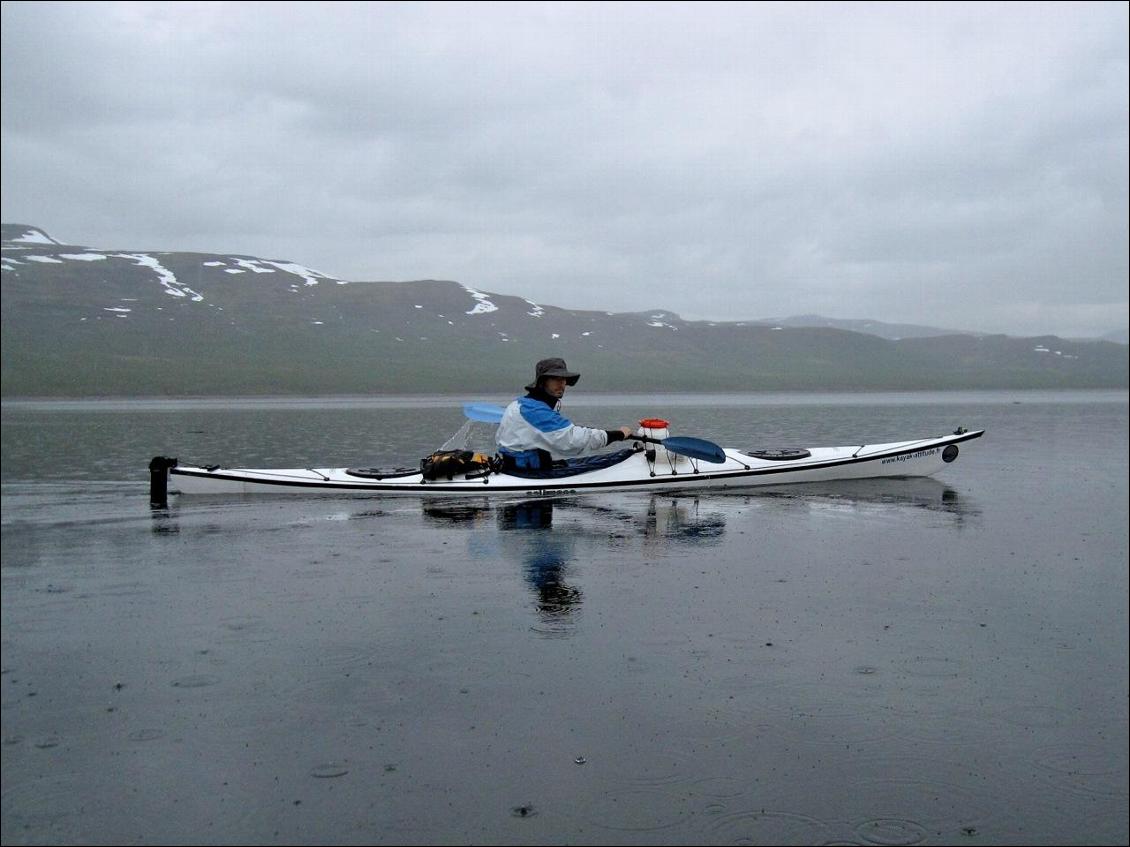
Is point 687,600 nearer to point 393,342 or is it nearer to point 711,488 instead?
point 711,488

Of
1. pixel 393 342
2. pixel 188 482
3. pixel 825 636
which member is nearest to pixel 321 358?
pixel 393 342

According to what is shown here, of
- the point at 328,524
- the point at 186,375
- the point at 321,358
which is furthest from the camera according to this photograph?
the point at 321,358

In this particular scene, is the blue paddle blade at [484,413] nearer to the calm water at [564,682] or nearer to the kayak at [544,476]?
the kayak at [544,476]

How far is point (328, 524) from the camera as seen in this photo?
15.0m

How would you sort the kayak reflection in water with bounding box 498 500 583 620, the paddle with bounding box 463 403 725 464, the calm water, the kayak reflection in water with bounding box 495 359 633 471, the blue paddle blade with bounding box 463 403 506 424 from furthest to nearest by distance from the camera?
the blue paddle blade with bounding box 463 403 506 424, the paddle with bounding box 463 403 725 464, the kayak reflection in water with bounding box 495 359 633 471, the kayak reflection in water with bounding box 498 500 583 620, the calm water

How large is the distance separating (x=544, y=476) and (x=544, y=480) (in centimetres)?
9

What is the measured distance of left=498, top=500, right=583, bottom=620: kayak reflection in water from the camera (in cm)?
975

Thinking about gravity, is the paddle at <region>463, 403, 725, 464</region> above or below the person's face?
below

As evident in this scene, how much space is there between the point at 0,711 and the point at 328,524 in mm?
8556

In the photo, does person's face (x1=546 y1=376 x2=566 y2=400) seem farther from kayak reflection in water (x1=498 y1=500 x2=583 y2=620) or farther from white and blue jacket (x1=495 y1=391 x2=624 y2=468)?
kayak reflection in water (x1=498 y1=500 x2=583 y2=620)

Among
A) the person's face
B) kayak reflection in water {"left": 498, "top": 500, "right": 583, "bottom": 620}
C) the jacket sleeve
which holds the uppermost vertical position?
the person's face

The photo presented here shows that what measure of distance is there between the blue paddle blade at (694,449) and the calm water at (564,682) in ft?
10.0

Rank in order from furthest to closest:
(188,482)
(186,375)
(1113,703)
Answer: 1. (186,375)
2. (188,482)
3. (1113,703)

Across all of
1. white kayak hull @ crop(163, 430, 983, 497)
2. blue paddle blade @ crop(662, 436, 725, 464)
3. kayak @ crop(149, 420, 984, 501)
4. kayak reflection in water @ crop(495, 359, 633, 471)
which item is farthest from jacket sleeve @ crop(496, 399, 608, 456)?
blue paddle blade @ crop(662, 436, 725, 464)
